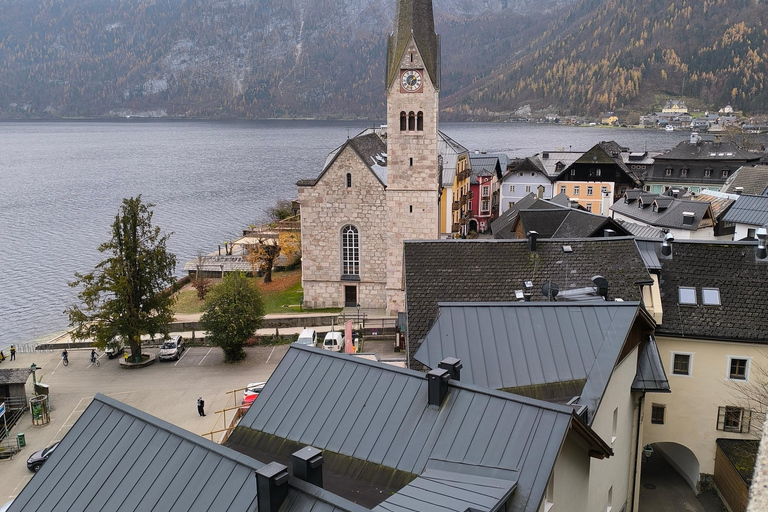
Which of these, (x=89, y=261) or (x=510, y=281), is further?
(x=89, y=261)

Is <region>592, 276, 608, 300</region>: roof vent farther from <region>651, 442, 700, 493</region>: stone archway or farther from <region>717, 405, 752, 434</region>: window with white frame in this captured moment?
<region>651, 442, 700, 493</region>: stone archway

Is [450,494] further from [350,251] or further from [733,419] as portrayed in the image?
[350,251]

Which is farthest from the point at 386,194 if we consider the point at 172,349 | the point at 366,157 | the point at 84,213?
the point at 84,213

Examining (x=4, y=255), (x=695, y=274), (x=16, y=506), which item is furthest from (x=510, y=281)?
(x=4, y=255)

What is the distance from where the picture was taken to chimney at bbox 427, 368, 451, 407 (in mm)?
13552

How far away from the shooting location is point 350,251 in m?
53.3

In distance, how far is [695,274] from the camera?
2722 cm

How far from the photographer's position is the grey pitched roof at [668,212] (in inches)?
1992

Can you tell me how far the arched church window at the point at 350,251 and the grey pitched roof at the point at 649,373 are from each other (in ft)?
109

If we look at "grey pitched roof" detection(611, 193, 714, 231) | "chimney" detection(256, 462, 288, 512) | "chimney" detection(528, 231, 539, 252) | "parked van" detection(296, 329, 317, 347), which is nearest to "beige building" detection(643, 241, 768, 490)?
"chimney" detection(528, 231, 539, 252)

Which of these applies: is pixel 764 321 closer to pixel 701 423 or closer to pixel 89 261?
pixel 701 423

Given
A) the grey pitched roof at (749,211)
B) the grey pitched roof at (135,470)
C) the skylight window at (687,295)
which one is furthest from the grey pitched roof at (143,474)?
the grey pitched roof at (749,211)

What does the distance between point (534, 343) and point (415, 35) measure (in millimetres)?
34224

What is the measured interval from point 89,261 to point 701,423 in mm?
77715
